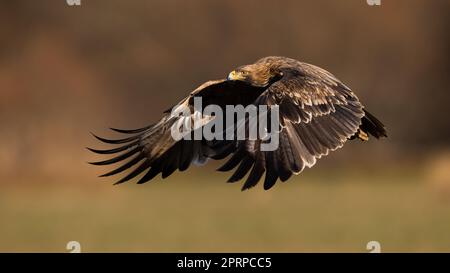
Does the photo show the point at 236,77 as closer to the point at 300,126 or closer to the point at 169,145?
the point at 169,145

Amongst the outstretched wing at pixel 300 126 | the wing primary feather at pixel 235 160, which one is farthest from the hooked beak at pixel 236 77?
the wing primary feather at pixel 235 160

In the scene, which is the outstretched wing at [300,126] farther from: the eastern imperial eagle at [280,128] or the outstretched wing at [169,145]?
the outstretched wing at [169,145]

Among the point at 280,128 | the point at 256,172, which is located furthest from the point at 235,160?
the point at 280,128

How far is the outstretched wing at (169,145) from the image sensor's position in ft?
35.3

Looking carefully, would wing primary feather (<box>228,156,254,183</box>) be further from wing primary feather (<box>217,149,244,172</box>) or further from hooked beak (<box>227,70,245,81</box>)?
hooked beak (<box>227,70,245,81</box>)

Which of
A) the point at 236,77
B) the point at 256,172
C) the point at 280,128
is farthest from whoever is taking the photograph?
the point at 236,77

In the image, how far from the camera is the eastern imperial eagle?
9.17 meters

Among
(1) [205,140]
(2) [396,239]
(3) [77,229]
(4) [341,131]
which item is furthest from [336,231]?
(4) [341,131]

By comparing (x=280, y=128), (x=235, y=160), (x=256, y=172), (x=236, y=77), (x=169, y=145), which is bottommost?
(x=256, y=172)

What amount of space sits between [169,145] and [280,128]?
1.82 metres

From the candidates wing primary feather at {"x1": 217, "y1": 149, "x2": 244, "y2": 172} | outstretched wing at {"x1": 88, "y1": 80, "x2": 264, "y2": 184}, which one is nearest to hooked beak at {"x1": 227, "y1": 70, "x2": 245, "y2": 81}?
outstretched wing at {"x1": 88, "y1": 80, "x2": 264, "y2": 184}

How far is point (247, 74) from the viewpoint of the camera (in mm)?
10594

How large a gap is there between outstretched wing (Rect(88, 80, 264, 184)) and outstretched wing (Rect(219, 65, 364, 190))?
75 cm

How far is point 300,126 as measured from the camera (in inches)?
372
